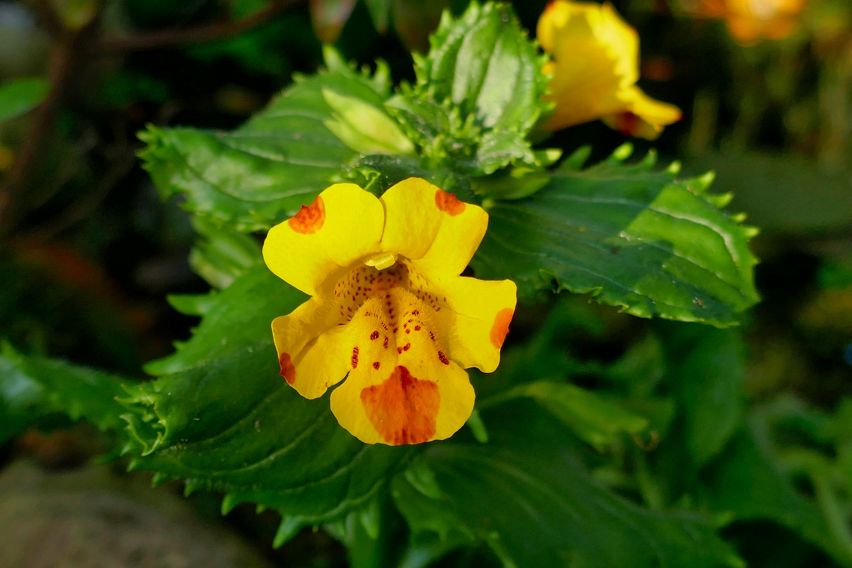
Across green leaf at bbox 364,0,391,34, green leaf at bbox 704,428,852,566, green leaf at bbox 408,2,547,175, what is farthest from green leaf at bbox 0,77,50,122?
green leaf at bbox 704,428,852,566

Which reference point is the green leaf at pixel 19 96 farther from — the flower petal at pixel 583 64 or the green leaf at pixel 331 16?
the flower petal at pixel 583 64

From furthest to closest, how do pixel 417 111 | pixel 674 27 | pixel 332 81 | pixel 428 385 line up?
pixel 674 27 < pixel 332 81 < pixel 417 111 < pixel 428 385

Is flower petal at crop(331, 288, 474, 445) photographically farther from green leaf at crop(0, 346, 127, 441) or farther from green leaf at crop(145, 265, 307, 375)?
green leaf at crop(0, 346, 127, 441)

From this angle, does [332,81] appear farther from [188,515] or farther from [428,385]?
[188,515]

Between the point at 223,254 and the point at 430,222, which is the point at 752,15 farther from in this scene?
the point at 430,222

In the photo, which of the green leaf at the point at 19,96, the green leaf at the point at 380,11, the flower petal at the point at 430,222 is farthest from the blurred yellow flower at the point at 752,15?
the flower petal at the point at 430,222

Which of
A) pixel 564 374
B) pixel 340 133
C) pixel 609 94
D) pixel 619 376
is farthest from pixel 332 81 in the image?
pixel 619 376

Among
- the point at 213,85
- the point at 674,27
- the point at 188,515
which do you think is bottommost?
the point at 188,515

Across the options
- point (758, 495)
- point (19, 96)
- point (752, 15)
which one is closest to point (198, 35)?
point (19, 96)
